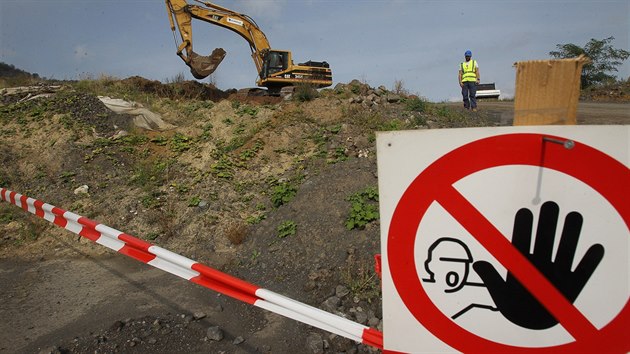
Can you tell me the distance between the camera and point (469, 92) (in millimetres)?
11406

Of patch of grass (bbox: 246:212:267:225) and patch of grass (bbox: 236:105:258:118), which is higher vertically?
patch of grass (bbox: 236:105:258:118)

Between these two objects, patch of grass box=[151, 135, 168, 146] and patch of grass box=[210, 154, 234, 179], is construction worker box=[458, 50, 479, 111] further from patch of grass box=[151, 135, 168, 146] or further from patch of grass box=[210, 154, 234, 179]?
patch of grass box=[151, 135, 168, 146]

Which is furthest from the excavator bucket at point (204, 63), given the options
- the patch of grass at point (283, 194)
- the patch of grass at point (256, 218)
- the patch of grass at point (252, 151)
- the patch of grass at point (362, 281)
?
the patch of grass at point (362, 281)

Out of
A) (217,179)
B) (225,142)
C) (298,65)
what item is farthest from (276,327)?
(298,65)

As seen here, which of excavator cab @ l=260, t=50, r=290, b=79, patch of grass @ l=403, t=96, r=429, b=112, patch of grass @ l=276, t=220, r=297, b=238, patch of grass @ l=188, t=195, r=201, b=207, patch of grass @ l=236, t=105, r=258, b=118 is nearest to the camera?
patch of grass @ l=276, t=220, r=297, b=238

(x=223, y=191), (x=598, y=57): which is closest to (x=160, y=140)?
(x=223, y=191)

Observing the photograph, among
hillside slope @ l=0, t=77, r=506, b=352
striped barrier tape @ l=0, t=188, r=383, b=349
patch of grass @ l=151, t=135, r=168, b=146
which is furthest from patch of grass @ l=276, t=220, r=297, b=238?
patch of grass @ l=151, t=135, r=168, b=146

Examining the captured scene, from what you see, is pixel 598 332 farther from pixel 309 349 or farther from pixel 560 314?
pixel 309 349

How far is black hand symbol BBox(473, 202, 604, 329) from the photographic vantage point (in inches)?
52.4

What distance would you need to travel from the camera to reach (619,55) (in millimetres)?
20578

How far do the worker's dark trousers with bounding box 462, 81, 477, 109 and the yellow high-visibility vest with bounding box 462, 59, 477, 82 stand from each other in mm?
116

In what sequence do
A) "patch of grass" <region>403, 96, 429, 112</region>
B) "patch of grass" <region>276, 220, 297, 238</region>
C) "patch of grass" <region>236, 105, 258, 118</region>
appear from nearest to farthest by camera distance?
1. "patch of grass" <region>276, 220, 297, 238</region>
2. "patch of grass" <region>403, 96, 429, 112</region>
3. "patch of grass" <region>236, 105, 258, 118</region>

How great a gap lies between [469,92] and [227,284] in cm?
1051

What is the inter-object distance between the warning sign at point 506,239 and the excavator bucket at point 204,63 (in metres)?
14.9
